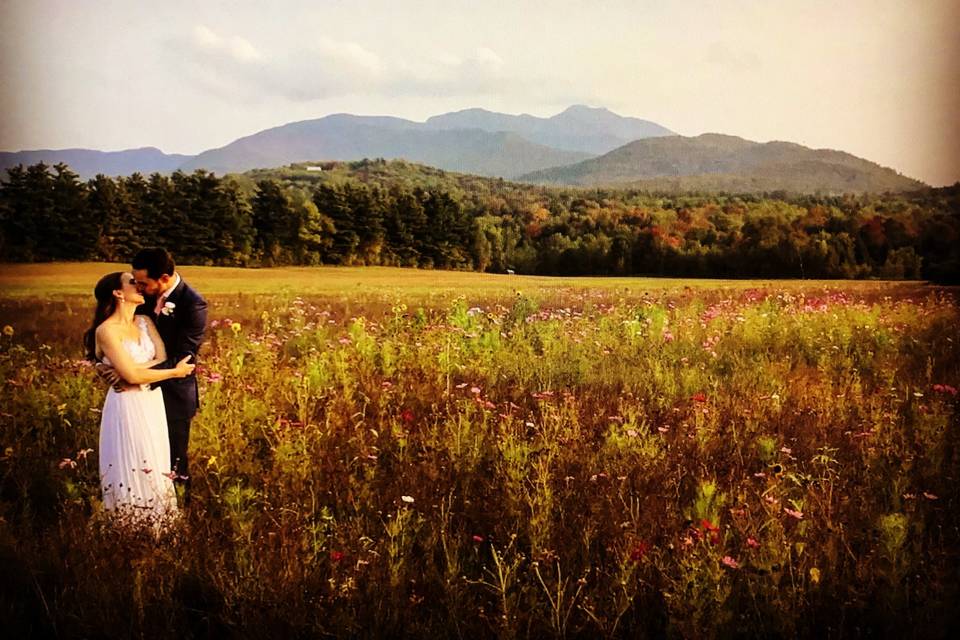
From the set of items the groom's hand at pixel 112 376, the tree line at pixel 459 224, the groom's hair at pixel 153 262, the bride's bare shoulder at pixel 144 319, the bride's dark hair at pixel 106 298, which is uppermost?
the tree line at pixel 459 224

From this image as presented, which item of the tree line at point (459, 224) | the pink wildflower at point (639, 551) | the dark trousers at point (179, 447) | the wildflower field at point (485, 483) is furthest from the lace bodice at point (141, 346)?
the pink wildflower at point (639, 551)

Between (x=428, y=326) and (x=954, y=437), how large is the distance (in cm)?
501

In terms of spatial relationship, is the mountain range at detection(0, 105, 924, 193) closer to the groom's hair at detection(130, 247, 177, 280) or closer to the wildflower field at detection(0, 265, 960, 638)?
the wildflower field at detection(0, 265, 960, 638)

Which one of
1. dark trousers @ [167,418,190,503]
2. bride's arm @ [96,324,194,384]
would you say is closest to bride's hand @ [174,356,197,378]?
bride's arm @ [96,324,194,384]

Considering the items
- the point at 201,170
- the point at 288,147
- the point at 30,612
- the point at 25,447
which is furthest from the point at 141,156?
the point at 30,612

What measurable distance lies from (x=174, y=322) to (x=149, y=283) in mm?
255

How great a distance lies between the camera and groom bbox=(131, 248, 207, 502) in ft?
11.2

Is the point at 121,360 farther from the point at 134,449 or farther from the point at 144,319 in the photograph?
the point at 134,449

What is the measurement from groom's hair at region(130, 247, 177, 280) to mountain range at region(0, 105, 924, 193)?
1.79 meters

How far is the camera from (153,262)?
11.2 feet

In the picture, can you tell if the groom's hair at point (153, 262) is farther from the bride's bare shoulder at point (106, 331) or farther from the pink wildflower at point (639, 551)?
the pink wildflower at point (639, 551)

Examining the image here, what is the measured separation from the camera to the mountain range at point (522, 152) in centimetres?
534

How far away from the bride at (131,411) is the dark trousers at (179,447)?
180 mm

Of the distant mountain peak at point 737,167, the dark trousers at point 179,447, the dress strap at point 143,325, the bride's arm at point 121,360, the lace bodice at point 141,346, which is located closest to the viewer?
the bride's arm at point 121,360
